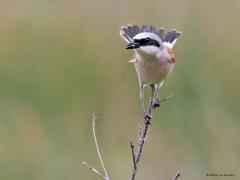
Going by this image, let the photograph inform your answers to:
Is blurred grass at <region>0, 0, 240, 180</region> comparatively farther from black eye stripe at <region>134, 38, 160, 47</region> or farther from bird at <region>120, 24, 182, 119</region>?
black eye stripe at <region>134, 38, 160, 47</region>

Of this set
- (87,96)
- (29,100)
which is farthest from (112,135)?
(29,100)

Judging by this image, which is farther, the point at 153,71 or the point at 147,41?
the point at 153,71

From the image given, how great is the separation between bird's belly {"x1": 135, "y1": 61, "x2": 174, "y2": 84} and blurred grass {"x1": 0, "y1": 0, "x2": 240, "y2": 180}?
0.75 metres

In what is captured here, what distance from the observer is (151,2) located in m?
5.20

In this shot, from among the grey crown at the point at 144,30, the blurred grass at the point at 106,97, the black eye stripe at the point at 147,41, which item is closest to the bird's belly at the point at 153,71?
the black eye stripe at the point at 147,41

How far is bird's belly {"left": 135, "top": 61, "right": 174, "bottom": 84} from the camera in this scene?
3.41m

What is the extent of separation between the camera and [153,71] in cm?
342

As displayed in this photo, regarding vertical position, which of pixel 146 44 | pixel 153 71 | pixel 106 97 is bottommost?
pixel 106 97

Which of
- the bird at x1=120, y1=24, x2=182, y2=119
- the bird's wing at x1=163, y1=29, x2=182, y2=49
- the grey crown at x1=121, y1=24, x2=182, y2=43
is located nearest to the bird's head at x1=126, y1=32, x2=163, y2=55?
the bird at x1=120, y1=24, x2=182, y2=119

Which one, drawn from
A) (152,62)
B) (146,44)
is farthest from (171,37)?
(146,44)

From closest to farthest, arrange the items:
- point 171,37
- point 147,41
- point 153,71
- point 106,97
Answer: point 147,41 < point 153,71 < point 171,37 < point 106,97

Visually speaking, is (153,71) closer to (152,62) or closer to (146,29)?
(152,62)

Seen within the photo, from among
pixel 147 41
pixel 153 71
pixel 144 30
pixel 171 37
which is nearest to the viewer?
pixel 147 41

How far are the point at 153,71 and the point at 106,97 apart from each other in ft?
3.50
